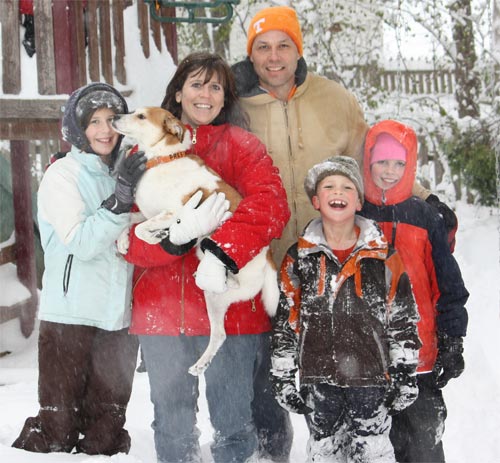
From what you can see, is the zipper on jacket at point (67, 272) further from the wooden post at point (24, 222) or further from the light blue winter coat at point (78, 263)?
the wooden post at point (24, 222)

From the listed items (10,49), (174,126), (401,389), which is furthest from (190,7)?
(401,389)

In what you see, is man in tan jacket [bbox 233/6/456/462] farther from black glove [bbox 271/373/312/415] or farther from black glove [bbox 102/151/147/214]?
black glove [bbox 102/151/147/214]

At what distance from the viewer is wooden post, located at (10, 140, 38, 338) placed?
6.81 m

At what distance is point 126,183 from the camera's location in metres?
3.03

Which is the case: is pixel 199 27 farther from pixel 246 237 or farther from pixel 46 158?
pixel 246 237

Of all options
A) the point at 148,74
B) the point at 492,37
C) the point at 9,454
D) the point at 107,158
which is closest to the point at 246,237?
the point at 107,158

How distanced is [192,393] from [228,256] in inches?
28.1

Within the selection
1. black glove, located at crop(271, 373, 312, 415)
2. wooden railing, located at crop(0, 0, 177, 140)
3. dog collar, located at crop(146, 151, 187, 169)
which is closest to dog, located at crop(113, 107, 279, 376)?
dog collar, located at crop(146, 151, 187, 169)

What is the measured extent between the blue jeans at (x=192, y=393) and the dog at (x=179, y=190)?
101 millimetres

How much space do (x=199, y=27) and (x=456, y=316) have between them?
9.34 m

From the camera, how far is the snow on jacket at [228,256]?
290 centimetres

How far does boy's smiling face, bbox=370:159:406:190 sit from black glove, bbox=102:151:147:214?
1131 mm

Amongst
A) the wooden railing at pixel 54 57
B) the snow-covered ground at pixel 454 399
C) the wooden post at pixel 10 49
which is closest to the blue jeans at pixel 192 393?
the snow-covered ground at pixel 454 399

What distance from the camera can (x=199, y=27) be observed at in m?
11.4
